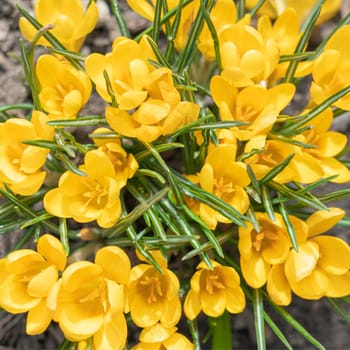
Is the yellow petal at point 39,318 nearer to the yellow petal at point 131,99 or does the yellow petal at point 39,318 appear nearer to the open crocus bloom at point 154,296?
the open crocus bloom at point 154,296

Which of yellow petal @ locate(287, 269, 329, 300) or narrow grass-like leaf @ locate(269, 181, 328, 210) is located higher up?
narrow grass-like leaf @ locate(269, 181, 328, 210)

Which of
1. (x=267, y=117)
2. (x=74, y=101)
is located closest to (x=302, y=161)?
(x=267, y=117)

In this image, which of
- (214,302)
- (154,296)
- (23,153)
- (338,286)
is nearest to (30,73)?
(23,153)

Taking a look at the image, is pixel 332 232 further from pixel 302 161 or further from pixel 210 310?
pixel 210 310

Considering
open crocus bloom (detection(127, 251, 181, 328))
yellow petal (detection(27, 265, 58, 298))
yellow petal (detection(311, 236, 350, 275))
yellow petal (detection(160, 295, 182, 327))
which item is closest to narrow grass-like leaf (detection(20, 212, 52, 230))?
yellow petal (detection(27, 265, 58, 298))

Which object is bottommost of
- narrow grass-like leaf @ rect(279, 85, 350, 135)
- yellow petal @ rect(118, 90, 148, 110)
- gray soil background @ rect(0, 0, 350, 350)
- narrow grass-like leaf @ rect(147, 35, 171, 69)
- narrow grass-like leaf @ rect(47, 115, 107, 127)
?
gray soil background @ rect(0, 0, 350, 350)

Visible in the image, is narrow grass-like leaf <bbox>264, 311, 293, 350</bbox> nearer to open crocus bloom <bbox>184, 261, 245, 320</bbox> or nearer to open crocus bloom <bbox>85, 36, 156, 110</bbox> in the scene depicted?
open crocus bloom <bbox>184, 261, 245, 320</bbox>
